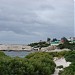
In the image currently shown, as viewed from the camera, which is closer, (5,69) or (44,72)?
(5,69)

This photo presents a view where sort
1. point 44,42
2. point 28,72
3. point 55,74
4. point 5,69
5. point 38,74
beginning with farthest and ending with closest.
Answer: point 44,42, point 55,74, point 38,74, point 28,72, point 5,69

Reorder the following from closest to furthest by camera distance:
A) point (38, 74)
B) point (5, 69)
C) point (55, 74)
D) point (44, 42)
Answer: point (5, 69)
point (38, 74)
point (55, 74)
point (44, 42)

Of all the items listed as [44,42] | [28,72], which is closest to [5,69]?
[28,72]

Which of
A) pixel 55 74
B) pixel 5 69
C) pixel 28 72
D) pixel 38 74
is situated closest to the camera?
pixel 5 69

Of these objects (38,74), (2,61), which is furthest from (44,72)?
(2,61)

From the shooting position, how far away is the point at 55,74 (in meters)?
32.9

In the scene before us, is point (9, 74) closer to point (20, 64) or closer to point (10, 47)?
point (20, 64)

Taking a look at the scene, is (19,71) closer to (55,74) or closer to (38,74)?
(38,74)

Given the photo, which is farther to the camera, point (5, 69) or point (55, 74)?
point (55, 74)

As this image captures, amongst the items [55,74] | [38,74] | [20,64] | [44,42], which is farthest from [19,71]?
[44,42]

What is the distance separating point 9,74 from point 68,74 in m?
3.96

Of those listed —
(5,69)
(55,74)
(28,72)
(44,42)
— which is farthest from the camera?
(44,42)

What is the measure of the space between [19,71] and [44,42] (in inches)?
6733

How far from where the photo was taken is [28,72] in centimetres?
2511
